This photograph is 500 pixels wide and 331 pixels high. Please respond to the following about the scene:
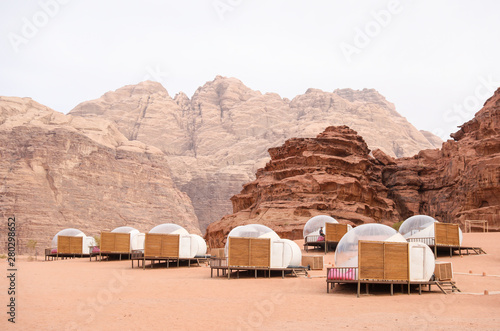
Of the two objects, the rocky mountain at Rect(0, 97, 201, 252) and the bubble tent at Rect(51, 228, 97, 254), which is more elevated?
the rocky mountain at Rect(0, 97, 201, 252)

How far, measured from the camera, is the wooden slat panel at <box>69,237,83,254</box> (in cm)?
4959

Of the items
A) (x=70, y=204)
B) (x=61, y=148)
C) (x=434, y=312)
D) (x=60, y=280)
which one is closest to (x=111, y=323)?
(x=434, y=312)

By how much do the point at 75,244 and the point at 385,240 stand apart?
36.8 metres

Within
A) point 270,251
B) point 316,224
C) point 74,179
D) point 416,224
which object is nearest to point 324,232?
point 316,224

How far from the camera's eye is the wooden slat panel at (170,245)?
106ft

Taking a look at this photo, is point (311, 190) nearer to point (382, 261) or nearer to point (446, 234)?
point (446, 234)

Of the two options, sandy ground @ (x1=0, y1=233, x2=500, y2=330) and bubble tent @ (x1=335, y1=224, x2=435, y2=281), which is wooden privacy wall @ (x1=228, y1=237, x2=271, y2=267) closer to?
sandy ground @ (x1=0, y1=233, x2=500, y2=330)

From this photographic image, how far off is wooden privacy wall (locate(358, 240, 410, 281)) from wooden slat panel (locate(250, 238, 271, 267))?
7726 millimetres

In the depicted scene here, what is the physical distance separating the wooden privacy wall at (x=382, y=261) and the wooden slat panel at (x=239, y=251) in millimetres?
8282

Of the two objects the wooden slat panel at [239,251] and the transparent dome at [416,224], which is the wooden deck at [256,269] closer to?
the wooden slat panel at [239,251]

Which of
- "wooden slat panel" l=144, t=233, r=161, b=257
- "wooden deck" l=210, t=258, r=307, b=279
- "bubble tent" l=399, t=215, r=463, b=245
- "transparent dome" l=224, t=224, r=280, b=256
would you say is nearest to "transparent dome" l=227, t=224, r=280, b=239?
"transparent dome" l=224, t=224, r=280, b=256

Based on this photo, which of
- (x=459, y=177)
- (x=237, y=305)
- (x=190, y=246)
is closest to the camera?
(x=237, y=305)

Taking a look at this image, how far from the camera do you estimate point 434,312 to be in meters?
15.3

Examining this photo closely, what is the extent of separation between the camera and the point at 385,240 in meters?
21.3
